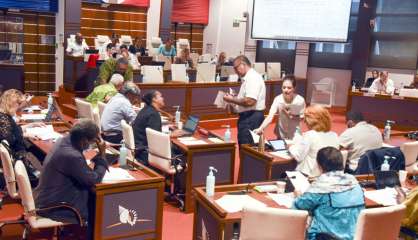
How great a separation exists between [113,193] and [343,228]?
70.3 inches

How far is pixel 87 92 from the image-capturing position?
10.7m

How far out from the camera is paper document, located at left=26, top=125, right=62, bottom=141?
17.5 ft

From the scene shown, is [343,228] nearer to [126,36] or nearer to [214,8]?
[126,36]

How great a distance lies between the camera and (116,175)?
4.09 meters

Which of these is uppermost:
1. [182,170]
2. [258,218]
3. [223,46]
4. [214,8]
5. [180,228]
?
[214,8]

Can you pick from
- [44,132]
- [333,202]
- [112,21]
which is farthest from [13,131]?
[112,21]

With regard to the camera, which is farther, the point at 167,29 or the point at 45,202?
the point at 167,29

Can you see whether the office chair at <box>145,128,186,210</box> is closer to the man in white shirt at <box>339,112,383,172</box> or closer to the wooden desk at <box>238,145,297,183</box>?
the wooden desk at <box>238,145,297,183</box>

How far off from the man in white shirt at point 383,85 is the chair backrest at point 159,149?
7248mm

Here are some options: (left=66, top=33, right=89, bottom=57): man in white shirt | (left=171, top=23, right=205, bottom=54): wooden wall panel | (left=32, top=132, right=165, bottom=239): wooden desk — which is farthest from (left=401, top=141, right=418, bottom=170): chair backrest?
(left=171, top=23, right=205, bottom=54): wooden wall panel

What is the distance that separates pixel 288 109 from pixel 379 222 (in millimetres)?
2748

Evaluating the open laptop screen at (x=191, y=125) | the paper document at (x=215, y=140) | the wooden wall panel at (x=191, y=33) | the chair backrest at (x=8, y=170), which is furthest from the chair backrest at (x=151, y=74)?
the wooden wall panel at (x=191, y=33)

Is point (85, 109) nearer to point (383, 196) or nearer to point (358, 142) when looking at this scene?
point (358, 142)

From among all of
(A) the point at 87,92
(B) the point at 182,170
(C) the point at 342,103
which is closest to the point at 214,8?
(C) the point at 342,103
